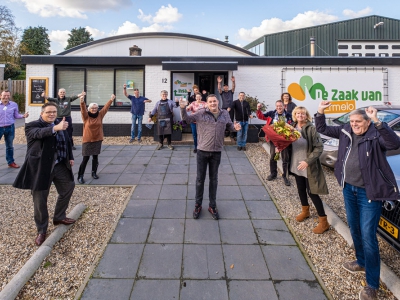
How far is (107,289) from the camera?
2.76 meters

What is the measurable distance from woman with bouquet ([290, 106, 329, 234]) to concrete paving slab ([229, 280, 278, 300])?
1437 mm

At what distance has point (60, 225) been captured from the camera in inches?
153

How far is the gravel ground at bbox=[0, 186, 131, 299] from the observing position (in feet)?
9.30

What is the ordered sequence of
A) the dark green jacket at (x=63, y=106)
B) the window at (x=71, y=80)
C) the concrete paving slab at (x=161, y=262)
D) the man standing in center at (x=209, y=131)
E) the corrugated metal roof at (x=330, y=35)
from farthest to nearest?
the corrugated metal roof at (x=330, y=35), the window at (x=71, y=80), the dark green jacket at (x=63, y=106), the man standing in center at (x=209, y=131), the concrete paving slab at (x=161, y=262)

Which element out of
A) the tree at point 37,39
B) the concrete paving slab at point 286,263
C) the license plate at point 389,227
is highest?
the tree at point 37,39

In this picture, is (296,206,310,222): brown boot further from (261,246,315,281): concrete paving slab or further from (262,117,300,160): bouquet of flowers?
(262,117,300,160): bouquet of flowers

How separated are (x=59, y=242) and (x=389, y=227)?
393cm

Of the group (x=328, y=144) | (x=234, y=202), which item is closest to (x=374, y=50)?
(x=328, y=144)

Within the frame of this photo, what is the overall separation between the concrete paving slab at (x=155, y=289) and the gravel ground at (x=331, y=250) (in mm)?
1571

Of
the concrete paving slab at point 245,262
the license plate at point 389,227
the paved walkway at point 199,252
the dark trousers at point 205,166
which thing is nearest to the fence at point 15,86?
the paved walkway at point 199,252

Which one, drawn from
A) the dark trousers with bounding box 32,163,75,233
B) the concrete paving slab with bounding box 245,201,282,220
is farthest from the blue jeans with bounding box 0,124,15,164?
the concrete paving slab with bounding box 245,201,282,220

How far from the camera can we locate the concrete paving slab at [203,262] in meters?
2.98

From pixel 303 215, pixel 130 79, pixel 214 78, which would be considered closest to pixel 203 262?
pixel 303 215

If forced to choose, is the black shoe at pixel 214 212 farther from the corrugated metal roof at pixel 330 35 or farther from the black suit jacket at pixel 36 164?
the corrugated metal roof at pixel 330 35
